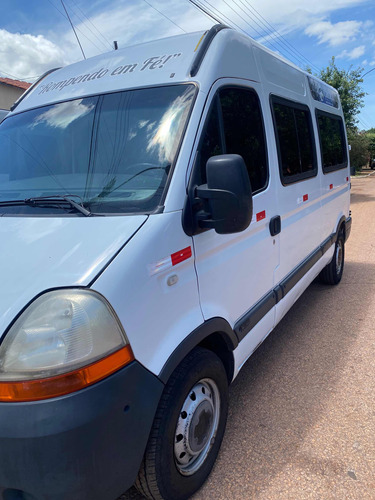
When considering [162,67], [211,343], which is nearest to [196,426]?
[211,343]

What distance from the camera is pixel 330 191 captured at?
15.6 ft

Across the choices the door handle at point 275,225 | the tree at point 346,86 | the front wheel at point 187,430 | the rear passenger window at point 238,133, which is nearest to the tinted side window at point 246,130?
the rear passenger window at point 238,133

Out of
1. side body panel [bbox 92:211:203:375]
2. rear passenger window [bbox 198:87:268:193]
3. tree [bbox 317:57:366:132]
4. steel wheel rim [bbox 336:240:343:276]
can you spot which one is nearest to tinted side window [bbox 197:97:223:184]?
rear passenger window [bbox 198:87:268:193]

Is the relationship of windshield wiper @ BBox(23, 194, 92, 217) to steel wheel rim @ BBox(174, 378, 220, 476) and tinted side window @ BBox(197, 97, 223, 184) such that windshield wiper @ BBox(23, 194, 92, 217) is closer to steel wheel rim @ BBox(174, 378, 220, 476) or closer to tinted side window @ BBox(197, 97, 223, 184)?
tinted side window @ BBox(197, 97, 223, 184)

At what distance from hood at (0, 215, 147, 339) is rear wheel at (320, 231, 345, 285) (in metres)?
4.12

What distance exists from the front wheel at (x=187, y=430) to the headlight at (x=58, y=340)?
0.48m

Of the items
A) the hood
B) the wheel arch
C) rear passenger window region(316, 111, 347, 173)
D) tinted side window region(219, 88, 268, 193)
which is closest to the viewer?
the hood

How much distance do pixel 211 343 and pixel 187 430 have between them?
50 cm

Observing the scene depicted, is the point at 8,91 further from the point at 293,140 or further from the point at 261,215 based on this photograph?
the point at 261,215

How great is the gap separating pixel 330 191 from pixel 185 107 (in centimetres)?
319

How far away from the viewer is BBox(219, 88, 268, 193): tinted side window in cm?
238

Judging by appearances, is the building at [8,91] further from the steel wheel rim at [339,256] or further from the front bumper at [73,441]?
the front bumper at [73,441]

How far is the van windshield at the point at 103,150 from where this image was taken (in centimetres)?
198

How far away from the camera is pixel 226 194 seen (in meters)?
1.80
